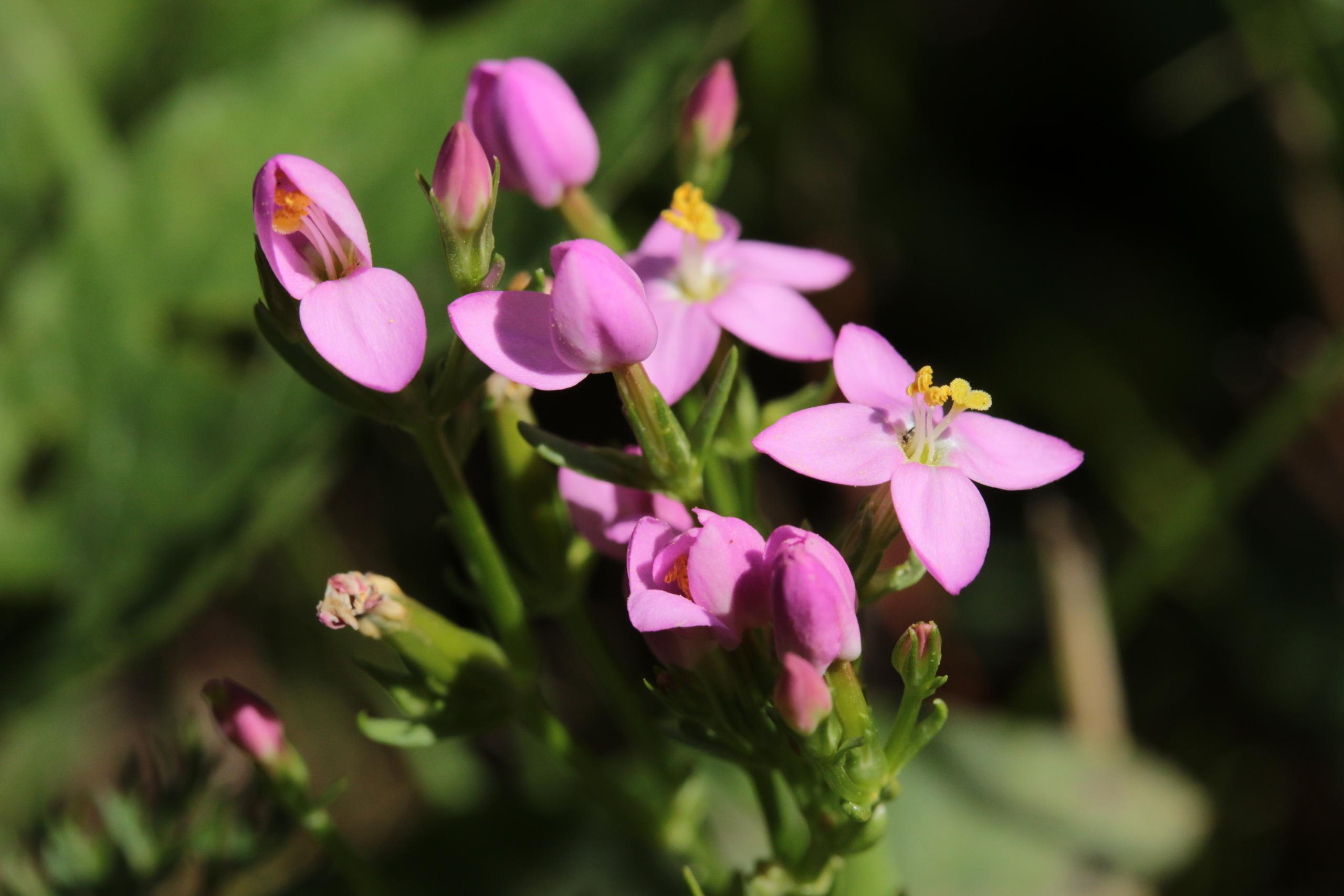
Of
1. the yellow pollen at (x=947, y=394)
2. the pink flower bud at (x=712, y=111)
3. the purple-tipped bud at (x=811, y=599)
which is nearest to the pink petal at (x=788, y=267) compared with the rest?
the pink flower bud at (x=712, y=111)

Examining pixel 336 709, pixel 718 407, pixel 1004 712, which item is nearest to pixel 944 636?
pixel 1004 712

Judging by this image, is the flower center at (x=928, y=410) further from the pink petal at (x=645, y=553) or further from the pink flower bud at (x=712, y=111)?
the pink flower bud at (x=712, y=111)

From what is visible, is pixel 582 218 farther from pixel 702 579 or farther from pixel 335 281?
pixel 702 579

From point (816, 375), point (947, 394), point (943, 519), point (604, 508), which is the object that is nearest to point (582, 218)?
point (604, 508)

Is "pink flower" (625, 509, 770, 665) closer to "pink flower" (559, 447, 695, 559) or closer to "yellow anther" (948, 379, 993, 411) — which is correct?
"pink flower" (559, 447, 695, 559)

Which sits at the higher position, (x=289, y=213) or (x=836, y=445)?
(x=289, y=213)

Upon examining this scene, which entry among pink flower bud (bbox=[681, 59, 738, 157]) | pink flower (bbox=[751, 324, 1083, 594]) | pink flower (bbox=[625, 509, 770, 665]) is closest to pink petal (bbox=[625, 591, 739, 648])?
pink flower (bbox=[625, 509, 770, 665])
